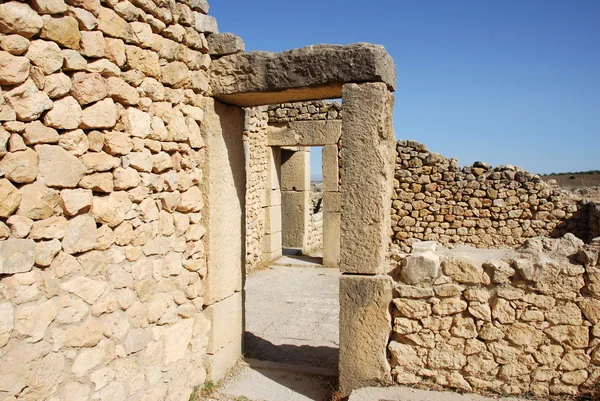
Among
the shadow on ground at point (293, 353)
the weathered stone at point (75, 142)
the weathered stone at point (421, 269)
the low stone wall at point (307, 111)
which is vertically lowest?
the shadow on ground at point (293, 353)

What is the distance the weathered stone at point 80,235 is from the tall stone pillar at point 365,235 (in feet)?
6.68

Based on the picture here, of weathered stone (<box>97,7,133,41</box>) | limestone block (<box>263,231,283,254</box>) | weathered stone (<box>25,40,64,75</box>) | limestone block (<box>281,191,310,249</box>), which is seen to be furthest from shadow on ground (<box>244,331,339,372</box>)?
limestone block (<box>281,191,310,249</box>)

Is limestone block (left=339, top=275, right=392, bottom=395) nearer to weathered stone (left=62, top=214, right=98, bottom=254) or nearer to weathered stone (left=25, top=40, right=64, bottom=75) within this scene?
weathered stone (left=62, top=214, right=98, bottom=254)

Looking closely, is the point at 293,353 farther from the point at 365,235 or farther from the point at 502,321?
the point at 502,321

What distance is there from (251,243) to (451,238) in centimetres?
455

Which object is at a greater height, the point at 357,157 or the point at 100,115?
the point at 100,115

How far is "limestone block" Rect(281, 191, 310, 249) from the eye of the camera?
40.3 feet

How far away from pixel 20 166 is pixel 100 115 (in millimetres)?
692

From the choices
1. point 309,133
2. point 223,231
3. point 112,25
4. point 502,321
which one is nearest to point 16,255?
point 112,25

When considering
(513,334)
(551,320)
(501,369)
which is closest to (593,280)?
(551,320)

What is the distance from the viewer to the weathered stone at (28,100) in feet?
8.06

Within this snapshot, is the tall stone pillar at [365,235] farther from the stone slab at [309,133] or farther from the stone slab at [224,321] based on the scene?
the stone slab at [309,133]

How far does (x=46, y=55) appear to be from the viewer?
8.63ft

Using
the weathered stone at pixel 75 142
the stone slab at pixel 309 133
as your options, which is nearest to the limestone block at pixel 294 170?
the stone slab at pixel 309 133
